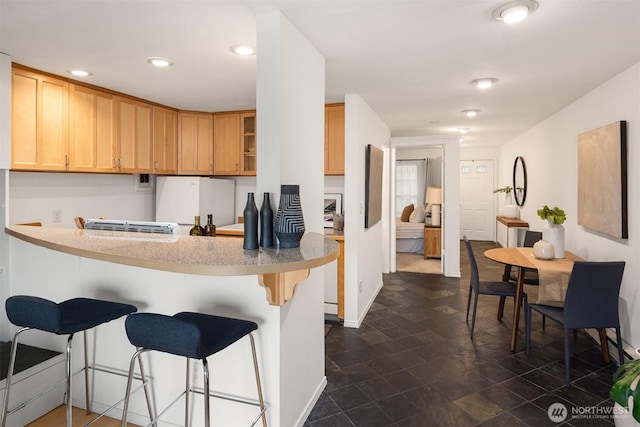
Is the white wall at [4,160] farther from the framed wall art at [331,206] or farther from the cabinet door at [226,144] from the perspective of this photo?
the framed wall art at [331,206]


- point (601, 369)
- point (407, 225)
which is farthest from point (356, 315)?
point (407, 225)

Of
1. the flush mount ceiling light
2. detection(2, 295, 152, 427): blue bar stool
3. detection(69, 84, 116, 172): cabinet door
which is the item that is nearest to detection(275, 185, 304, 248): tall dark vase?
detection(2, 295, 152, 427): blue bar stool

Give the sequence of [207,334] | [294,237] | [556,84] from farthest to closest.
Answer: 1. [556,84]
2. [294,237]
3. [207,334]

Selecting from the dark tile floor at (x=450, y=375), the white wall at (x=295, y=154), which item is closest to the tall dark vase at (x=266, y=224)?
the white wall at (x=295, y=154)

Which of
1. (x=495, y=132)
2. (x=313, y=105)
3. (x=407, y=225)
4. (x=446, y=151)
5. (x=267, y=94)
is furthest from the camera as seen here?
(x=407, y=225)

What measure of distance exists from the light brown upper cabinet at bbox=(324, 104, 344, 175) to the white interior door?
6.23 metres

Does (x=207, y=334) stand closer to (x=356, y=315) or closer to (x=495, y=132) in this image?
(x=356, y=315)

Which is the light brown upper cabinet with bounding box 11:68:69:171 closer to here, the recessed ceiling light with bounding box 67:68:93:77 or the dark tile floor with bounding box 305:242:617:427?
the recessed ceiling light with bounding box 67:68:93:77

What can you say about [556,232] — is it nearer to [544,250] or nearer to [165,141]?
[544,250]

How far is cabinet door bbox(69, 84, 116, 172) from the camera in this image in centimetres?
332

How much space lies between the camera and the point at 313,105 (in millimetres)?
2500

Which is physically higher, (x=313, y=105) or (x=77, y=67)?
(x=77, y=67)

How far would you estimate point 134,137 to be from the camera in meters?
3.94

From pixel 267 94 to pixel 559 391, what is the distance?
2687 mm
